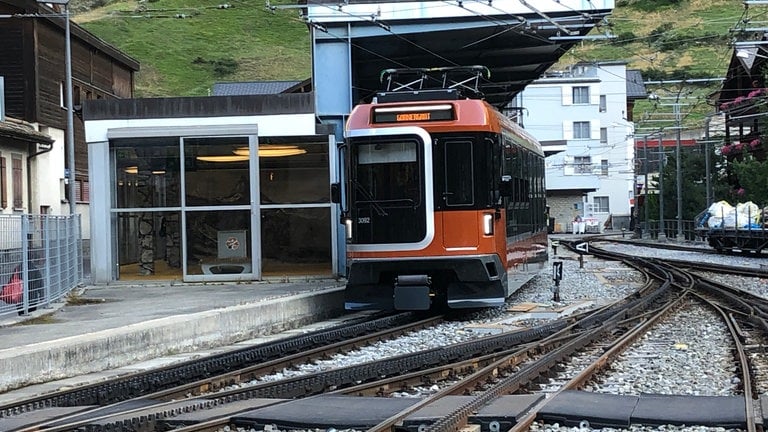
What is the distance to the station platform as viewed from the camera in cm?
967

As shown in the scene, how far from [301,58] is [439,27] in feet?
344

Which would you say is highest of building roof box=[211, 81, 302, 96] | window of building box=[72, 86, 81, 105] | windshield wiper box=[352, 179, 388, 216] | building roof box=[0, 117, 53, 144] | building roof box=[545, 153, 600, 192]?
building roof box=[211, 81, 302, 96]

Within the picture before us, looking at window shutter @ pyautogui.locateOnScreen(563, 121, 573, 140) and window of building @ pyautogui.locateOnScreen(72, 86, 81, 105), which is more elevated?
Result: window shutter @ pyautogui.locateOnScreen(563, 121, 573, 140)

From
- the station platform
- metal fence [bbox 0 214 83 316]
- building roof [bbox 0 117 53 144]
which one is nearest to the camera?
the station platform

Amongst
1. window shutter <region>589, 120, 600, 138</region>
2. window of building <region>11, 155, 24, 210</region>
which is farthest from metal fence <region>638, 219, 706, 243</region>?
window of building <region>11, 155, 24, 210</region>

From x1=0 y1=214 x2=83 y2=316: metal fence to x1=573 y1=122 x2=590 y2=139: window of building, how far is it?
62.9m

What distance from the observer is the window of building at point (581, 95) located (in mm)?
76500

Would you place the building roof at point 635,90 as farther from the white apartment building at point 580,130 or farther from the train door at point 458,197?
the train door at point 458,197

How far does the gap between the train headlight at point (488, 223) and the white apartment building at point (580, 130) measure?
59.7 m

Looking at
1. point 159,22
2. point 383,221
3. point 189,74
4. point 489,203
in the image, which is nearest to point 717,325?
point 489,203

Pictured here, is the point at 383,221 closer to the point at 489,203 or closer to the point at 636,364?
the point at 489,203

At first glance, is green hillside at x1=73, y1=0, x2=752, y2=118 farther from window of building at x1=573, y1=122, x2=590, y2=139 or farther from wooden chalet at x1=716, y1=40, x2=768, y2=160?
wooden chalet at x1=716, y1=40, x2=768, y2=160

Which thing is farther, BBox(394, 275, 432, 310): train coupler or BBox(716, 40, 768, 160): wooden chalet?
BBox(716, 40, 768, 160): wooden chalet

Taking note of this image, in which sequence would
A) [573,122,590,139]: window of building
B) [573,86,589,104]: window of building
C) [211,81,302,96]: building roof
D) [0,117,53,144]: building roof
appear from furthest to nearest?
[573,122,590,139]: window of building
[573,86,589,104]: window of building
[211,81,302,96]: building roof
[0,117,53,144]: building roof
